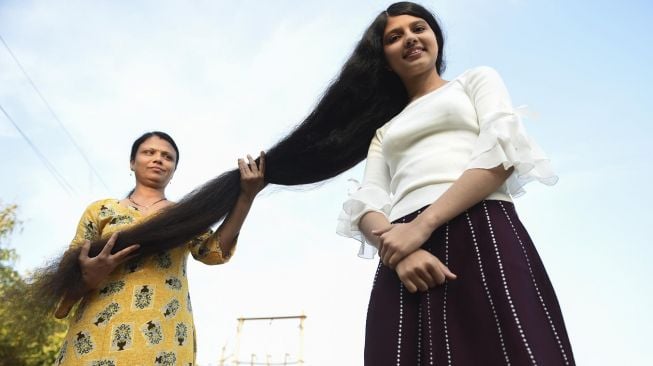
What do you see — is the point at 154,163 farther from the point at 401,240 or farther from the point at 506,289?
the point at 506,289

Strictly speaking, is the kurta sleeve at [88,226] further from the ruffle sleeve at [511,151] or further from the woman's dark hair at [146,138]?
the ruffle sleeve at [511,151]

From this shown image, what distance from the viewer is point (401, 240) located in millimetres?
1511

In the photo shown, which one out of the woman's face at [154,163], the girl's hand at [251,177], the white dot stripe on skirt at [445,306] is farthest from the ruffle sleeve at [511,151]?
the woman's face at [154,163]

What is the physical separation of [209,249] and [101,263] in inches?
18.5

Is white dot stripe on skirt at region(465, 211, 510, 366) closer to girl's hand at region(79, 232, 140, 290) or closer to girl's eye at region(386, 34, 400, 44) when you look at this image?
girl's eye at region(386, 34, 400, 44)

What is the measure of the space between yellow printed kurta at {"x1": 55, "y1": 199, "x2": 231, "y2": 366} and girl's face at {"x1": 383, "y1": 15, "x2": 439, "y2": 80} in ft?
3.86

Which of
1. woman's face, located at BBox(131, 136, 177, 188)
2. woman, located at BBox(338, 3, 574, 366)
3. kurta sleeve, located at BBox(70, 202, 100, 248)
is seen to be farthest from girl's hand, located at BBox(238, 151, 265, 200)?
woman, located at BBox(338, 3, 574, 366)

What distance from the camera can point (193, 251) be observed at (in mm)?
2627

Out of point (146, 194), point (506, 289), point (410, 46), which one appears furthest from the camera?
point (146, 194)

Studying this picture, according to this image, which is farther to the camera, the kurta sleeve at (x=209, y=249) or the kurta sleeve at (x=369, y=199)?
the kurta sleeve at (x=209, y=249)

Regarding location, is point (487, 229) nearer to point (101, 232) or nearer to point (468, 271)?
point (468, 271)

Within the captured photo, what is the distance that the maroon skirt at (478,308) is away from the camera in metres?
1.31

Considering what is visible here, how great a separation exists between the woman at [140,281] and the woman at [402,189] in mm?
76

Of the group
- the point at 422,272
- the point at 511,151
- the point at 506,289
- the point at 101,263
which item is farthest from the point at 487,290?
the point at 101,263
